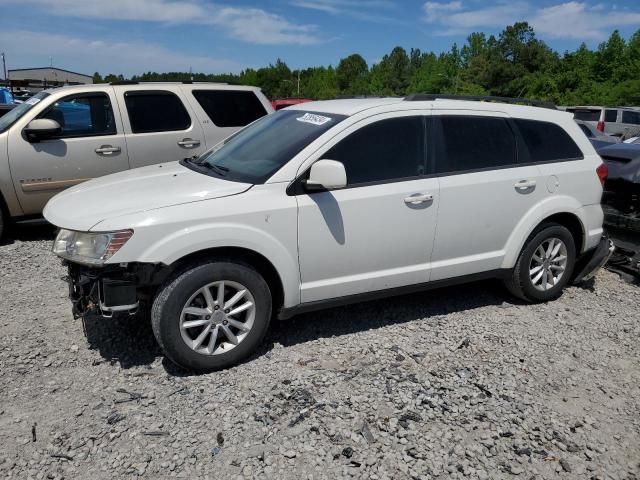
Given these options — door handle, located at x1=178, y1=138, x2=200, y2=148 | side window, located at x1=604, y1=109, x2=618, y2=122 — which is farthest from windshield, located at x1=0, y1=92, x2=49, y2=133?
side window, located at x1=604, y1=109, x2=618, y2=122

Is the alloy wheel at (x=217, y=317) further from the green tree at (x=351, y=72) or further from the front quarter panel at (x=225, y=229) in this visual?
the green tree at (x=351, y=72)

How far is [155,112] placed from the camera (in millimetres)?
7020

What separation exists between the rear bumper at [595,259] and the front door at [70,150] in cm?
535

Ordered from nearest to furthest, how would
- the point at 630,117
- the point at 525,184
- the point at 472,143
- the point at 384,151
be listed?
the point at 384,151
the point at 472,143
the point at 525,184
the point at 630,117

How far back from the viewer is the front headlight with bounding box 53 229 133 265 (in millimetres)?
3242

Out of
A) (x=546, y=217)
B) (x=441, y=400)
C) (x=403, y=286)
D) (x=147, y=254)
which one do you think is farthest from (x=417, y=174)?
(x=147, y=254)

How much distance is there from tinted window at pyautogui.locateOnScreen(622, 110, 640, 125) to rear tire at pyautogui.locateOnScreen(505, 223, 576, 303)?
16.4m

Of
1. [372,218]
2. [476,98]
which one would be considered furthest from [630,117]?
[372,218]

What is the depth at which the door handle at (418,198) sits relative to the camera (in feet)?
13.2

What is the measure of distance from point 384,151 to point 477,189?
0.86m

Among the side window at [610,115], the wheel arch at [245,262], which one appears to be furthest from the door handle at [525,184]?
the side window at [610,115]

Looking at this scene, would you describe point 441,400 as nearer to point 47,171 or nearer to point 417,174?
point 417,174

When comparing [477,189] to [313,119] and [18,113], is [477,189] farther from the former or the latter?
[18,113]

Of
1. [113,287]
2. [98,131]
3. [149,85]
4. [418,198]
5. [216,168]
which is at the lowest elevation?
[113,287]
